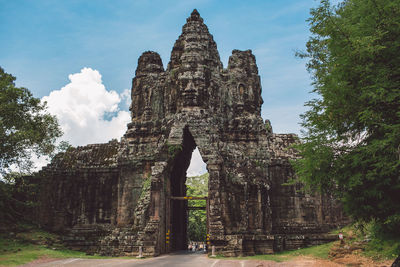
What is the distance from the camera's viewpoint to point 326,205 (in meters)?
23.4

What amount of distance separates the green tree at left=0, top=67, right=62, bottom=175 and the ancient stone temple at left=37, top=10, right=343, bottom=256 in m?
4.60

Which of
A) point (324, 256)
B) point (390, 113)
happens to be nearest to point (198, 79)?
point (324, 256)

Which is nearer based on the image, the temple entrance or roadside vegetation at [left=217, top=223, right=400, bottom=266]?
roadside vegetation at [left=217, top=223, right=400, bottom=266]

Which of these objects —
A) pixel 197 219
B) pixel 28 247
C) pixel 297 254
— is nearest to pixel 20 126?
pixel 28 247

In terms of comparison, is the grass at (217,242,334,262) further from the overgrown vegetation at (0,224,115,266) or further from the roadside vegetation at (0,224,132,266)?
the overgrown vegetation at (0,224,115,266)

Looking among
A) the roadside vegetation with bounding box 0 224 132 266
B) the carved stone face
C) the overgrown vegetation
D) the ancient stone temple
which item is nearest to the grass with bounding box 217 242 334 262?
the ancient stone temple

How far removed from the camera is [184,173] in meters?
25.8

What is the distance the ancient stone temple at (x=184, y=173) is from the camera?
20.0m

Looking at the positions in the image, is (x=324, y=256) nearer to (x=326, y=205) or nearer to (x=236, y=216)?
(x=236, y=216)

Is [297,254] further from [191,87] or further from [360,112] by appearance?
[360,112]

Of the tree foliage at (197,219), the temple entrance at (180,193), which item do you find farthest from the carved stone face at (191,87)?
the tree foliage at (197,219)

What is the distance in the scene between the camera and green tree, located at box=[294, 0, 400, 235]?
27.7 feet

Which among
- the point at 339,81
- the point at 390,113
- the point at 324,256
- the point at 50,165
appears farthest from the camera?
the point at 50,165

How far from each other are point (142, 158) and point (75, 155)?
649cm
